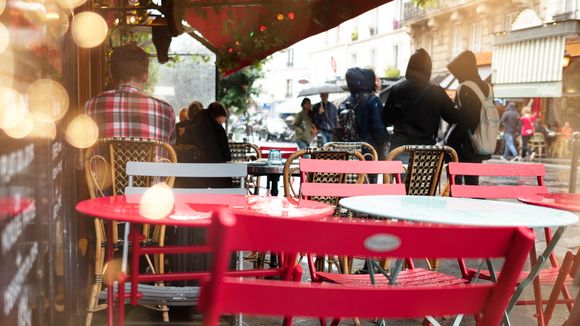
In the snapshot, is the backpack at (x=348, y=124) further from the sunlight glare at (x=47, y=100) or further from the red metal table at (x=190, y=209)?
the sunlight glare at (x=47, y=100)

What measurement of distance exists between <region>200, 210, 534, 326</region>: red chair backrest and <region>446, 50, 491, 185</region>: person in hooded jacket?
5.21 m

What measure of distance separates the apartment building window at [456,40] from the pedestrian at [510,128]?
13.4 meters

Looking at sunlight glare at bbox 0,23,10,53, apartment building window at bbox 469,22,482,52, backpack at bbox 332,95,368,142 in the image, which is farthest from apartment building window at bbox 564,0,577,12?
sunlight glare at bbox 0,23,10,53

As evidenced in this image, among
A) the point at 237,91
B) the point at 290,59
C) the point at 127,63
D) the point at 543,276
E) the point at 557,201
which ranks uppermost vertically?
the point at 290,59

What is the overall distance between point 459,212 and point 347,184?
3.57 ft

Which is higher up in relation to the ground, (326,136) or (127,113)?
(127,113)

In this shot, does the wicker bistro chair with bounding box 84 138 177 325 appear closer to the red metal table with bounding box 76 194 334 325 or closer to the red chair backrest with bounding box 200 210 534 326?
the red metal table with bounding box 76 194 334 325

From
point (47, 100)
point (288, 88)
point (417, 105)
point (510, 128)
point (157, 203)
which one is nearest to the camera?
point (47, 100)

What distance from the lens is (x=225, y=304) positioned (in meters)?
1.27

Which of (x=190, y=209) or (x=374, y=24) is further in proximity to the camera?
(x=374, y=24)

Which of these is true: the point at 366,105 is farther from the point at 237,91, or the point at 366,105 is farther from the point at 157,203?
the point at 237,91

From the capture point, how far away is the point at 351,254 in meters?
1.32

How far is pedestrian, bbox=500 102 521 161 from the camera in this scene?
71.7 feet

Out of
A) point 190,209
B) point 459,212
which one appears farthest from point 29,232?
point 459,212
